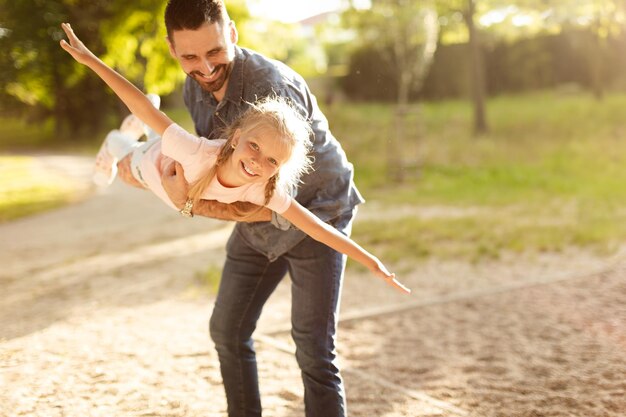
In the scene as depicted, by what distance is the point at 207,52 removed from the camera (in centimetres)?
264

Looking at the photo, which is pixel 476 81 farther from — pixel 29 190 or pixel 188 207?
pixel 188 207

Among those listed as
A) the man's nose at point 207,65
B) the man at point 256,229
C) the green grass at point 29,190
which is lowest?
the green grass at point 29,190

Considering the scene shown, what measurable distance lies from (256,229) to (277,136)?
0.51 m

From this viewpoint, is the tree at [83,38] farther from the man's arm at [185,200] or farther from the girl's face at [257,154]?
the girl's face at [257,154]

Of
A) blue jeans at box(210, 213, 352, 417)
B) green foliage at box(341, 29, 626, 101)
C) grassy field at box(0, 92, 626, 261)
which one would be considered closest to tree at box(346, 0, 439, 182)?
grassy field at box(0, 92, 626, 261)

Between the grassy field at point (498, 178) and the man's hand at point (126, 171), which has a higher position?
the man's hand at point (126, 171)

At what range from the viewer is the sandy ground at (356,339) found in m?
3.99

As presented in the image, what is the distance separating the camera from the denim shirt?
2709mm

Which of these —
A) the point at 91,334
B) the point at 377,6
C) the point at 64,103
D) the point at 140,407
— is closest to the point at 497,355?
the point at 140,407

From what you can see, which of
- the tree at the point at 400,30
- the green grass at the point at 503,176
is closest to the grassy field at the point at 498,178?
the green grass at the point at 503,176

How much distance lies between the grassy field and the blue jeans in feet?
15.5

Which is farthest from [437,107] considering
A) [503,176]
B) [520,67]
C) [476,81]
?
[503,176]

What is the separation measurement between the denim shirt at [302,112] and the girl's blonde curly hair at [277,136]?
0.06m

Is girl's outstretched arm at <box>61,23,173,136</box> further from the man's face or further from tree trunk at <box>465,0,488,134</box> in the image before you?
tree trunk at <box>465,0,488,134</box>
